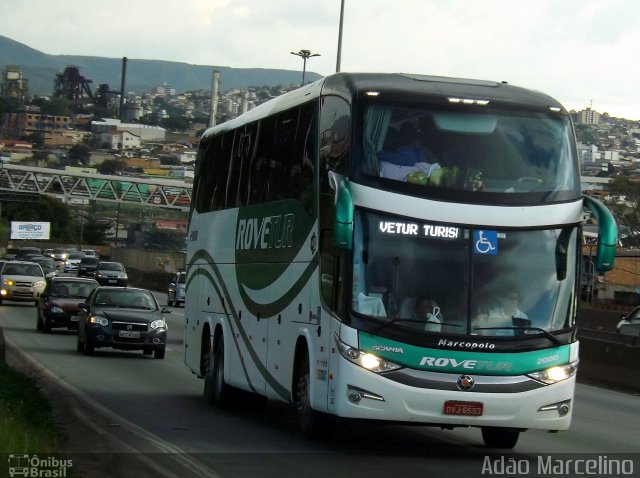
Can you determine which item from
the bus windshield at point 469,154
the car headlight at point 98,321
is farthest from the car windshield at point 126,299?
the bus windshield at point 469,154

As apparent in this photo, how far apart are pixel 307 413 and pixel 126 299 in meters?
16.0

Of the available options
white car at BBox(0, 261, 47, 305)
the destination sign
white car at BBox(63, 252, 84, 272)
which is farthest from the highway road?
white car at BBox(63, 252, 84, 272)

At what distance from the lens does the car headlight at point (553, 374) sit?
13.2 metres

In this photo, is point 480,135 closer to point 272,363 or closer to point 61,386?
point 272,363

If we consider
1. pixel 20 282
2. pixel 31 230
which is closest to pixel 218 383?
pixel 20 282

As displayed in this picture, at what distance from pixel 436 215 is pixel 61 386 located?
9306mm

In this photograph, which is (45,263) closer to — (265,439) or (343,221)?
(265,439)

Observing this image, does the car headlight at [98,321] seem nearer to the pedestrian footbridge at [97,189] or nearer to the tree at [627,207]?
the tree at [627,207]

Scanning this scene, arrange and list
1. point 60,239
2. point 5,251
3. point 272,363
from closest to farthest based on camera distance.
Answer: point 272,363, point 5,251, point 60,239

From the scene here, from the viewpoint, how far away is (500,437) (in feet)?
48.4

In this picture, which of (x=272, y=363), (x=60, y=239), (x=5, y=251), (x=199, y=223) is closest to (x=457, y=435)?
(x=272, y=363)

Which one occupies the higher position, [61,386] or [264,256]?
[264,256]

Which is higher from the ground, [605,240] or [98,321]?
[605,240]

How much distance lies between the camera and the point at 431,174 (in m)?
13.3
